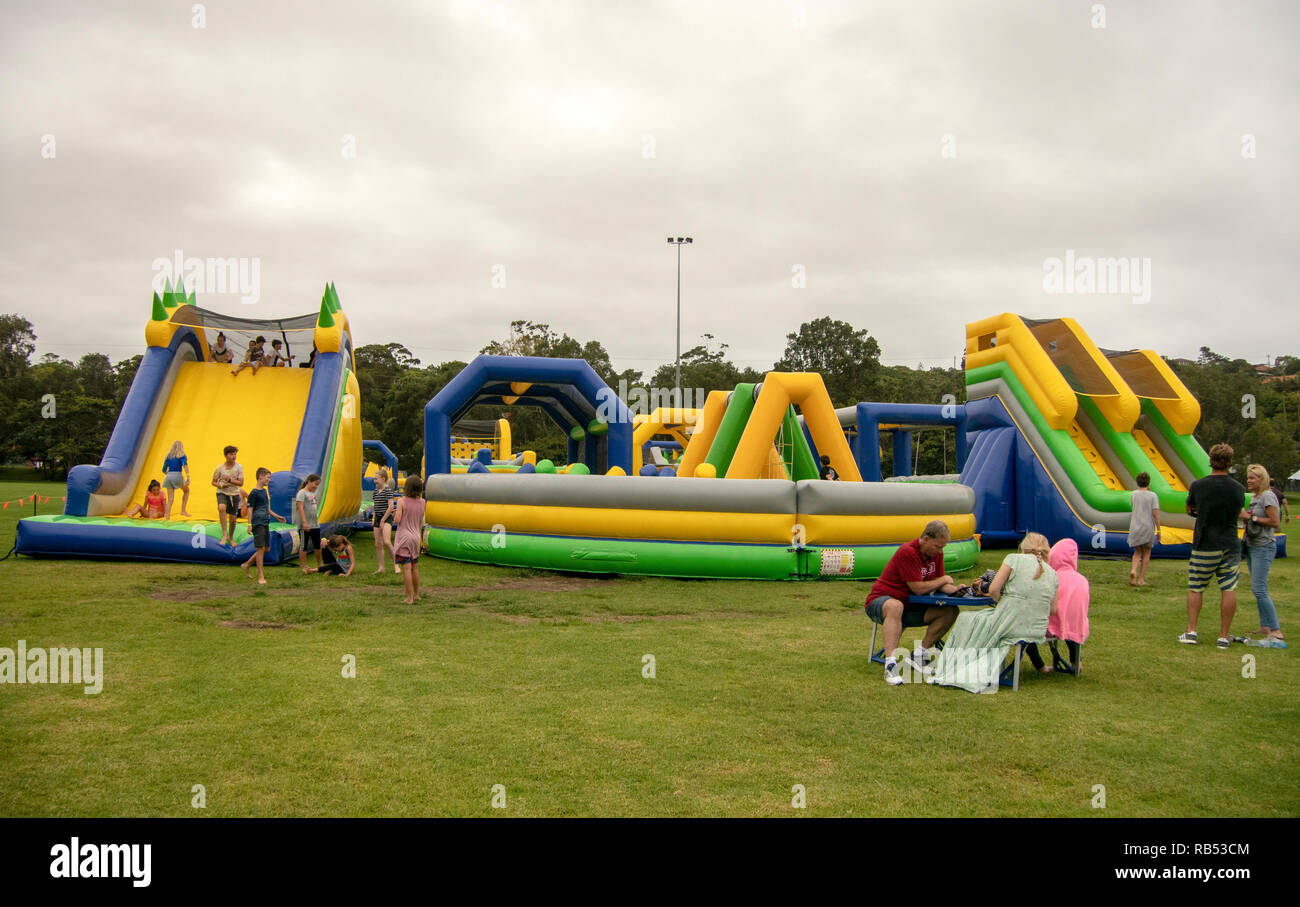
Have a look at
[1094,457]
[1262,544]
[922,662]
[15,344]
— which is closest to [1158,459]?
[1094,457]

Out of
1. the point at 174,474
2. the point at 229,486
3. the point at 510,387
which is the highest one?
the point at 510,387

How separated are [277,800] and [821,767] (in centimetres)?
220

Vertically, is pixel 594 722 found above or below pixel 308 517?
below

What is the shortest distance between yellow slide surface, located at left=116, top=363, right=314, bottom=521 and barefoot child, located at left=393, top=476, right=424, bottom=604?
16.2ft

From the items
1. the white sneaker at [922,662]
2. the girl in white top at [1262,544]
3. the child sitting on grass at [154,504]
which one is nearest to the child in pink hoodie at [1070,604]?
the white sneaker at [922,662]

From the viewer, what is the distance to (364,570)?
10.7 m

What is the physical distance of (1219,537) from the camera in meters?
6.48

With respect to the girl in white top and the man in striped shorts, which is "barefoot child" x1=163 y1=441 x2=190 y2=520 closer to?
the man in striped shorts

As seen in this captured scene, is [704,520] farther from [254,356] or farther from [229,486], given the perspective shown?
[254,356]

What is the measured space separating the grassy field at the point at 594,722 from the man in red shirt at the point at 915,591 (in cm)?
35

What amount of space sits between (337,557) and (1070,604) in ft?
25.5

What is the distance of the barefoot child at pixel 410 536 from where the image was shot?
810 cm

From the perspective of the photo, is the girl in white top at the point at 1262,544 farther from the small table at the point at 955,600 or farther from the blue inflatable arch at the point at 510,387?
the blue inflatable arch at the point at 510,387
